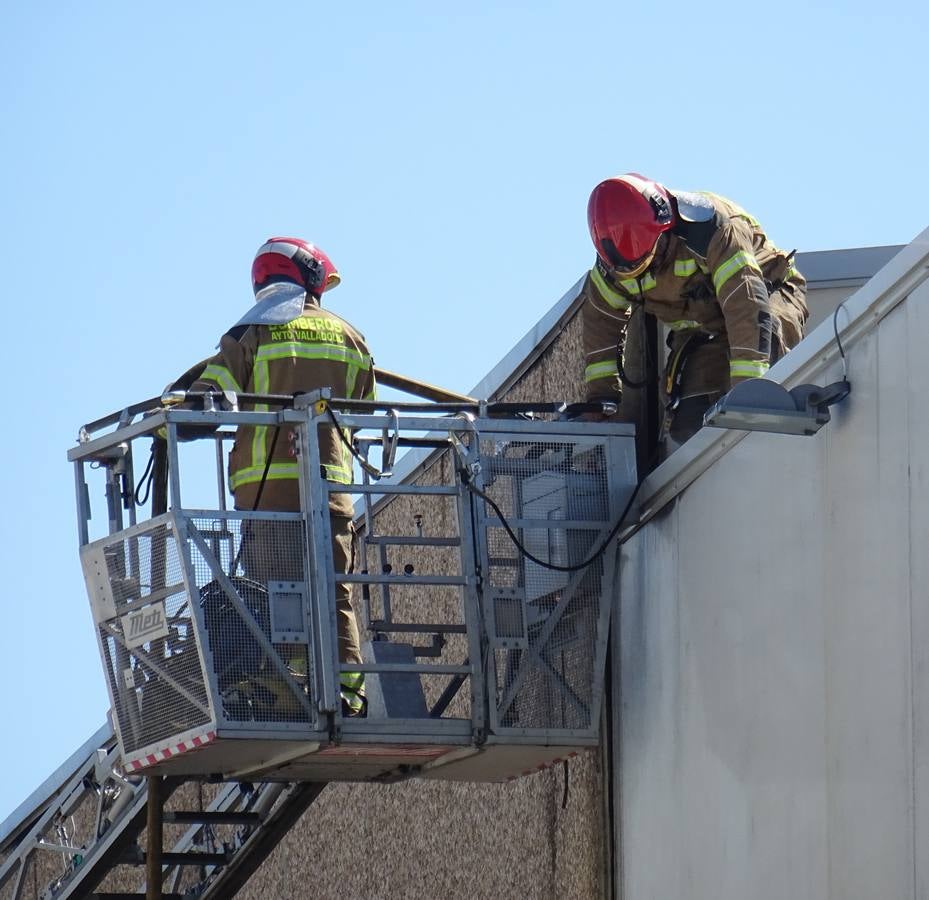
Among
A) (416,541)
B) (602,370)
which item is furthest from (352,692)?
(602,370)

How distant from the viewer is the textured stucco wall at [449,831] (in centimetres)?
1008

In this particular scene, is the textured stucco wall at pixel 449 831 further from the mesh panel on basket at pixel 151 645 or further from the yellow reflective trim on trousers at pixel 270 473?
the mesh panel on basket at pixel 151 645

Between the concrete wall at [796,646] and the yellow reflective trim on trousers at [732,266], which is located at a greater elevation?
the yellow reflective trim on trousers at [732,266]

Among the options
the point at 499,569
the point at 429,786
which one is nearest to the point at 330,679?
the point at 499,569

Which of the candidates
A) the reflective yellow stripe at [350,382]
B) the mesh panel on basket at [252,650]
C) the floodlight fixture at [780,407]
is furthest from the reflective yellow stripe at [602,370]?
the floodlight fixture at [780,407]

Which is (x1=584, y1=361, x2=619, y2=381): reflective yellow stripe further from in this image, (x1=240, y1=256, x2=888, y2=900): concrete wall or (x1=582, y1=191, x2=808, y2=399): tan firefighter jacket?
(x1=240, y1=256, x2=888, y2=900): concrete wall

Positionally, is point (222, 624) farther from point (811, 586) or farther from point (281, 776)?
point (811, 586)

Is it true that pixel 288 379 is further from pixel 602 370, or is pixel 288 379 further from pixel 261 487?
pixel 602 370

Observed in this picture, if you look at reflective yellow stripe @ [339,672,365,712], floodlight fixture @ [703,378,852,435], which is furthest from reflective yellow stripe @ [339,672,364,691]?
floodlight fixture @ [703,378,852,435]

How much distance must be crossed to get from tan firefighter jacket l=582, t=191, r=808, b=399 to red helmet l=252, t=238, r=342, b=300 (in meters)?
1.38

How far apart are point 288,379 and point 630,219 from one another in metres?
1.75

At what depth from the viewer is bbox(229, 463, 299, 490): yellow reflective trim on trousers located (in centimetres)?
880

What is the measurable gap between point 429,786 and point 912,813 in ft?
20.5

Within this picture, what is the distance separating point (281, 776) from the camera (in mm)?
9727
